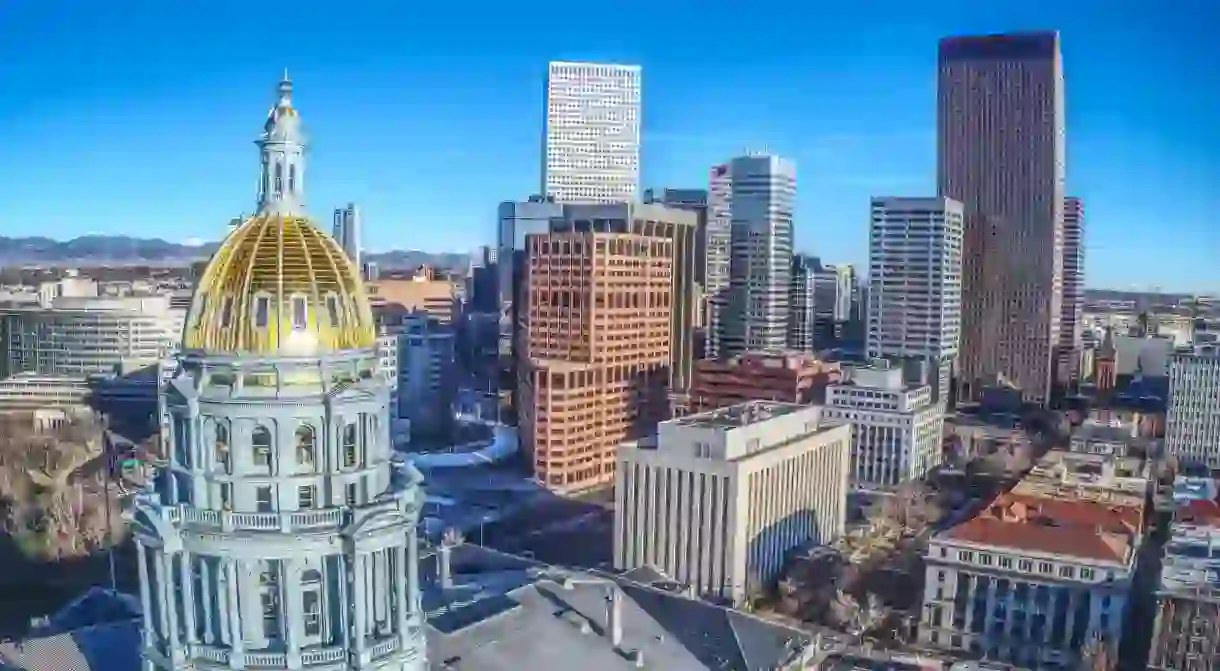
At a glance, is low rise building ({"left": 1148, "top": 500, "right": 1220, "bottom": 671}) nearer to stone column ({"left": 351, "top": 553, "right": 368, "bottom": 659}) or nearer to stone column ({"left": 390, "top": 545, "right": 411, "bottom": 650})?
stone column ({"left": 390, "top": 545, "right": 411, "bottom": 650})

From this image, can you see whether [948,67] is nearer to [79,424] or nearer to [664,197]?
[664,197]

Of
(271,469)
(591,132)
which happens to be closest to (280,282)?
(271,469)

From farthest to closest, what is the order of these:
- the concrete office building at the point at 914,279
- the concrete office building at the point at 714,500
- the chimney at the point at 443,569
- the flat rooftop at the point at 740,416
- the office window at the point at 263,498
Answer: the concrete office building at the point at 914,279 < the flat rooftop at the point at 740,416 < the concrete office building at the point at 714,500 < the chimney at the point at 443,569 < the office window at the point at 263,498

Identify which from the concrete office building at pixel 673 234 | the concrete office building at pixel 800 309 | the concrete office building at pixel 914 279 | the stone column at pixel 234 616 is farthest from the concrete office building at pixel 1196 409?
the stone column at pixel 234 616

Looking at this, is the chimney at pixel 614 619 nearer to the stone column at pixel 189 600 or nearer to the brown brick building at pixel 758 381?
the stone column at pixel 189 600

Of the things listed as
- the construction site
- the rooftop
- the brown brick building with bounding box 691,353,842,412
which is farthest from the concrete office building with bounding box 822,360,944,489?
the construction site

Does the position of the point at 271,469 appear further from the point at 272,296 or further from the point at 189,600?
the point at 272,296
